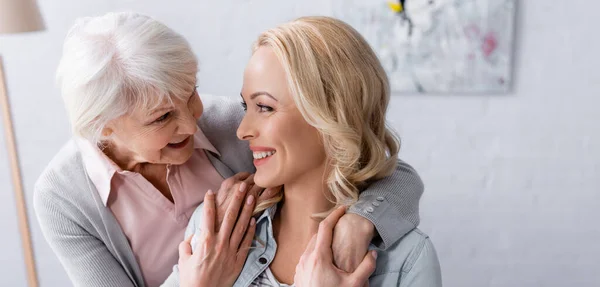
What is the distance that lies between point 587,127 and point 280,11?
4.72 feet

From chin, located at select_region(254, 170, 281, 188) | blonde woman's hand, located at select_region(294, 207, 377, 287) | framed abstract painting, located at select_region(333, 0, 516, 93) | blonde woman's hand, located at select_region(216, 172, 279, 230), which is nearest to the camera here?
blonde woman's hand, located at select_region(294, 207, 377, 287)

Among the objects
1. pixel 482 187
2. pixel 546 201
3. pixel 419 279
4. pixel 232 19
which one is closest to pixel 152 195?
pixel 419 279

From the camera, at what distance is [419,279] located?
4.61 ft

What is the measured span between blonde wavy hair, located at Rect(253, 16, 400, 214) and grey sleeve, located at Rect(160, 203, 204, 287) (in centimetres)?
39

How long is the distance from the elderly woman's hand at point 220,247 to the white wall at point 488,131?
151 cm

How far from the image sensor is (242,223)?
1531 millimetres

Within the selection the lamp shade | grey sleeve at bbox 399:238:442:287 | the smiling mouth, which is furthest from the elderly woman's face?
the lamp shade

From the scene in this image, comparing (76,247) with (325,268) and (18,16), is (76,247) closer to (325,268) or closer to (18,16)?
(325,268)

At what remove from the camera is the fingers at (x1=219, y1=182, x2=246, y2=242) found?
150cm

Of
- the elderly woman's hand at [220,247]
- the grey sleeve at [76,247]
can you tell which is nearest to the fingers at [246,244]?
the elderly woman's hand at [220,247]

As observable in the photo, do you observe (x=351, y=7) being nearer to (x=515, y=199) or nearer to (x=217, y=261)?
(x=515, y=199)

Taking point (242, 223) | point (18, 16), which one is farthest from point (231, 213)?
point (18, 16)

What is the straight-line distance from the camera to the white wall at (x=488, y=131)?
9.17 feet

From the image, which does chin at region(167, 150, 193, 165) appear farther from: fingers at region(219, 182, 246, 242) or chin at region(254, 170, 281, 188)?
chin at region(254, 170, 281, 188)
